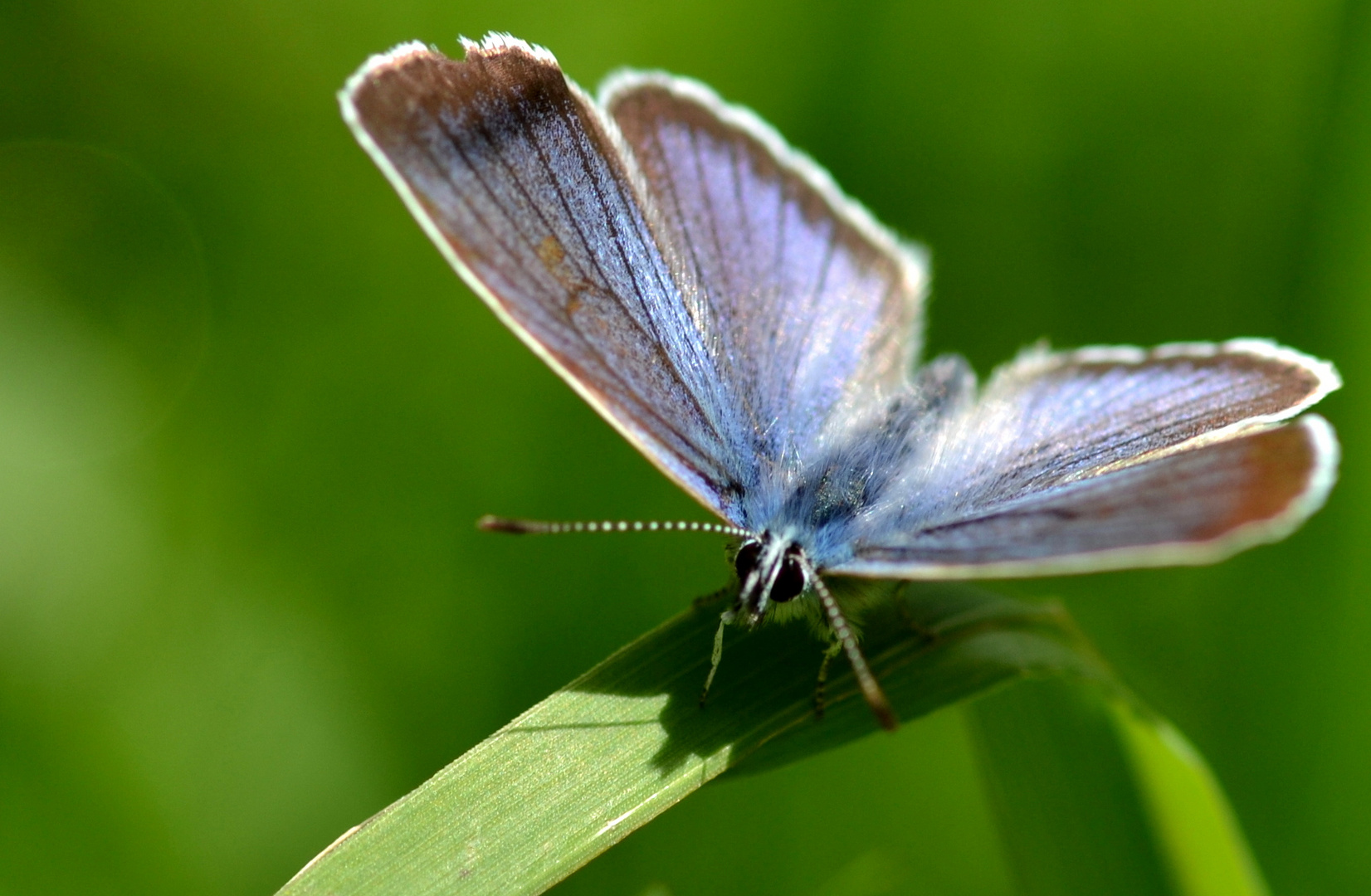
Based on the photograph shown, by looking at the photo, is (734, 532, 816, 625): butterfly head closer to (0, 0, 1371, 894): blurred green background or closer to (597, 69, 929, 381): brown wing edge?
(0, 0, 1371, 894): blurred green background

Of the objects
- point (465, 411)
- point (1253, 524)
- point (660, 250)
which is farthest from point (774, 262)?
point (1253, 524)

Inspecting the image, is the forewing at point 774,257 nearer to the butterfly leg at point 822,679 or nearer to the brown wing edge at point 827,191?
the brown wing edge at point 827,191

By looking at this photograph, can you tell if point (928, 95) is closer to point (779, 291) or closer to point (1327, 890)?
point (779, 291)

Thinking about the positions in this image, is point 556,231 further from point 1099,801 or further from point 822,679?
point 1099,801

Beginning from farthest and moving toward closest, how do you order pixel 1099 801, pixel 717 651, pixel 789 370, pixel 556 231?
pixel 789 370
pixel 556 231
pixel 1099 801
pixel 717 651

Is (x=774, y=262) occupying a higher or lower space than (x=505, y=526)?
higher

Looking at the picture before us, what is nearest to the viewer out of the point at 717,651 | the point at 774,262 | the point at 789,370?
the point at 717,651

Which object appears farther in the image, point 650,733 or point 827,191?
point 827,191

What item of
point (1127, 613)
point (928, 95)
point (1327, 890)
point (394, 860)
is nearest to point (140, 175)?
point (928, 95)
